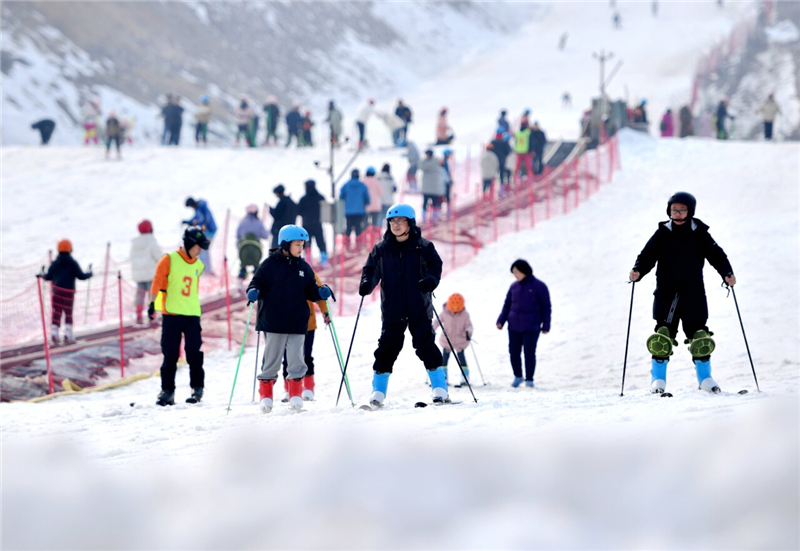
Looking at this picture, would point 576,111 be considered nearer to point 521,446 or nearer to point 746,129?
point 746,129

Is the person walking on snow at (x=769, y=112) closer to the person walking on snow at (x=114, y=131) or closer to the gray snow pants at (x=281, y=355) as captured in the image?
the person walking on snow at (x=114, y=131)

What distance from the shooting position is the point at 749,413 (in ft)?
20.0

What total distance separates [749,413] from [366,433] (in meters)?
2.09

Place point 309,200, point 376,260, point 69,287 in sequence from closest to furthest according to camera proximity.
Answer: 1. point 376,260
2. point 69,287
3. point 309,200

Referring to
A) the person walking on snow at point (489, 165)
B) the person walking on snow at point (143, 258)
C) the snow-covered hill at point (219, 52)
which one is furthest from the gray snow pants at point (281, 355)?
the snow-covered hill at point (219, 52)

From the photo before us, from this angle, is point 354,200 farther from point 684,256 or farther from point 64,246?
point 684,256

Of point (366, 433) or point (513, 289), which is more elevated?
point (513, 289)

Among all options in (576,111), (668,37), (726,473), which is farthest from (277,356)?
(668,37)

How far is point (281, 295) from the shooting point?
27.3ft

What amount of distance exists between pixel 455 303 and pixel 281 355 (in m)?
2.66

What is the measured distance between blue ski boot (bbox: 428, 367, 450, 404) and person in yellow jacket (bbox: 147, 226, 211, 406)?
2.46 metres

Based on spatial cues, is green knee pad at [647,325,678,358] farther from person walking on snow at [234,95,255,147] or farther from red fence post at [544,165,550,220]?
person walking on snow at [234,95,255,147]

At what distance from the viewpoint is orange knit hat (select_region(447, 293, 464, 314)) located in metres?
10.6

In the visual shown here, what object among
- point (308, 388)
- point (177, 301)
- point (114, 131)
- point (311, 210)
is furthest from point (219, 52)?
point (308, 388)
